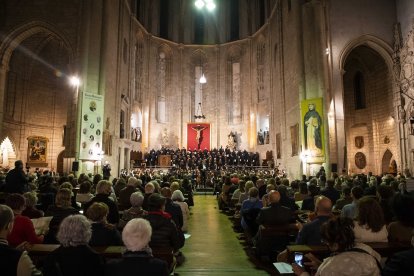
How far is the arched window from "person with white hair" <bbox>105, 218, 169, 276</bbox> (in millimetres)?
23027

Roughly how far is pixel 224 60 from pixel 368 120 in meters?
14.0

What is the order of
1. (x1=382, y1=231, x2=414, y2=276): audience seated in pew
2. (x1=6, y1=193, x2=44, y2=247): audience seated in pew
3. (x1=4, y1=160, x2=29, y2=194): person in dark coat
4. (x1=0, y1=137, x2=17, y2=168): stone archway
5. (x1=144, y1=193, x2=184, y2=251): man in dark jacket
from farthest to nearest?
(x1=0, y1=137, x2=17, y2=168): stone archway, (x1=4, y1=160, x2=29, y2=194): person in dark coat, (x1=144, y1=193, x2=184, y2=251): man in dark jacket, (x1=6, y1=193, x2=44, y2=247): audience seated in pew, (x1=382, y1=231, x2=414, y2=276): audience seated in pew

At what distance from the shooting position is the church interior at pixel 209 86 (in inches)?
679

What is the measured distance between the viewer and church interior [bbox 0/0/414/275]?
56.5 ft

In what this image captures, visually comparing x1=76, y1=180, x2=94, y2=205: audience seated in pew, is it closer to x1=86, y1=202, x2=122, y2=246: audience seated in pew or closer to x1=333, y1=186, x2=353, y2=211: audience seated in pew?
x1=86, y1=202, x2=122, y2=246: audience seated in pew

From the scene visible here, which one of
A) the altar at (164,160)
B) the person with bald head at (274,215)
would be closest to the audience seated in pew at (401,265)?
the person with bald head at (274,215)

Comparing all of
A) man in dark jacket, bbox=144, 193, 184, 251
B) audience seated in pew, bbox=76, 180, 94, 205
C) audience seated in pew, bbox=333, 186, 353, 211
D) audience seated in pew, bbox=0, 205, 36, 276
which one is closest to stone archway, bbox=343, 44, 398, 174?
audience seated in pew, bbox=333, 186, 353, 211

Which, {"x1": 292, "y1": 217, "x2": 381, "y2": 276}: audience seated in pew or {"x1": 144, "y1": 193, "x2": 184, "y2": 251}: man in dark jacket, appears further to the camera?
{"x1": 144, "y1": 193, "x2": 184, "y2": 251}: man in dark jacket

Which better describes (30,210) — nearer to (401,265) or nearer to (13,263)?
(13,263)

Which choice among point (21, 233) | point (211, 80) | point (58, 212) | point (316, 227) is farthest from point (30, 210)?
point (211, 80)

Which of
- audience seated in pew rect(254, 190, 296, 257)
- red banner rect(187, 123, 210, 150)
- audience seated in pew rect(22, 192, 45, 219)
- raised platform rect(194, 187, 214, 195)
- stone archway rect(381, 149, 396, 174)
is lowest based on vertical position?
raised platform rect(194, 187, 214, 195)

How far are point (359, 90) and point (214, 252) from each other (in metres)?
20.7

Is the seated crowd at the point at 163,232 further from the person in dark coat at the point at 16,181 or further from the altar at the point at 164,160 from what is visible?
the altar at the point at 164,160

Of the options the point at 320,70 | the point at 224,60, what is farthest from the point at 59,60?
the point at 320,70
